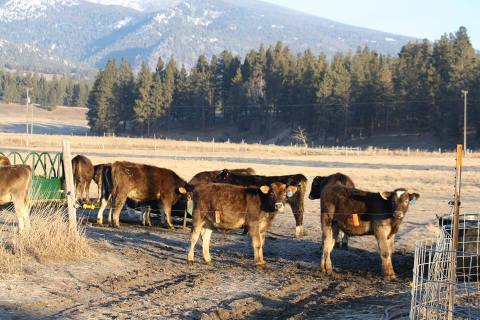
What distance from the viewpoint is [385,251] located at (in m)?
14.0

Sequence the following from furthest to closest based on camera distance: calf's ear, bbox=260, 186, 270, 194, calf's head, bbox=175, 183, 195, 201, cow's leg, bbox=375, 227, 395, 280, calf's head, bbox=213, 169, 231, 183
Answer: calf's head, bbox=213, 169, 231, 183
calf's head, bbox=175, 183, 195, 201
calf's ear, bbox=260, 186, 270, 194
cow's leg, bbox=375, 227, 395, 280

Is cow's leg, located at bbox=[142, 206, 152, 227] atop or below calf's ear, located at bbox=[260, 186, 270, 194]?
below

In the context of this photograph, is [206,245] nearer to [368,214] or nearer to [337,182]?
[368,214]

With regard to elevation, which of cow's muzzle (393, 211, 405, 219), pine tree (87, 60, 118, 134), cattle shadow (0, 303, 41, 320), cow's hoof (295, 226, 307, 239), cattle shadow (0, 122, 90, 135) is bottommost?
cattle shadow (0, 303, 41, 320)

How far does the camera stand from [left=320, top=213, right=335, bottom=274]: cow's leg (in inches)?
562

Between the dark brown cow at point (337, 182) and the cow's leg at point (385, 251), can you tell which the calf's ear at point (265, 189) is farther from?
the cow's leg at point (385, 251)

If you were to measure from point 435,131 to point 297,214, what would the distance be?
74427mm

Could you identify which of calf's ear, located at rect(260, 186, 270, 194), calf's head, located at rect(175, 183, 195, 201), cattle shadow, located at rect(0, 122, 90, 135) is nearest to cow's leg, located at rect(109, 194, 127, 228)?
calf's head, located at rect(175, 183, 195, 201)

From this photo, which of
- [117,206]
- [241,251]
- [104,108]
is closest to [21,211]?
[117,206]

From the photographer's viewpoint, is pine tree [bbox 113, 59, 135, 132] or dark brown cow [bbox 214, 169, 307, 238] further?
pine tree [bbox 113, 59, 135, 132]

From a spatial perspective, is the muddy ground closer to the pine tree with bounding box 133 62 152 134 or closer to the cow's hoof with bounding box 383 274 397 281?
the cow's hoof with bounding box 383 274 397 281

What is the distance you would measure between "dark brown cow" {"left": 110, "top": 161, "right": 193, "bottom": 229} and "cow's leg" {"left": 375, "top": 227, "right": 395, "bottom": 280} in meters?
6.90

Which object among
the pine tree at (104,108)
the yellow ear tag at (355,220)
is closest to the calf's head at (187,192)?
the yellow ear tag at (355,220)

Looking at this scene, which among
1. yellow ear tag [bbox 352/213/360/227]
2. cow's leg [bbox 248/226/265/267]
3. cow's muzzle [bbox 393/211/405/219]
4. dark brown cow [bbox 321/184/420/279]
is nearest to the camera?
cow's muzzle [bbox 393/211/405/219]
